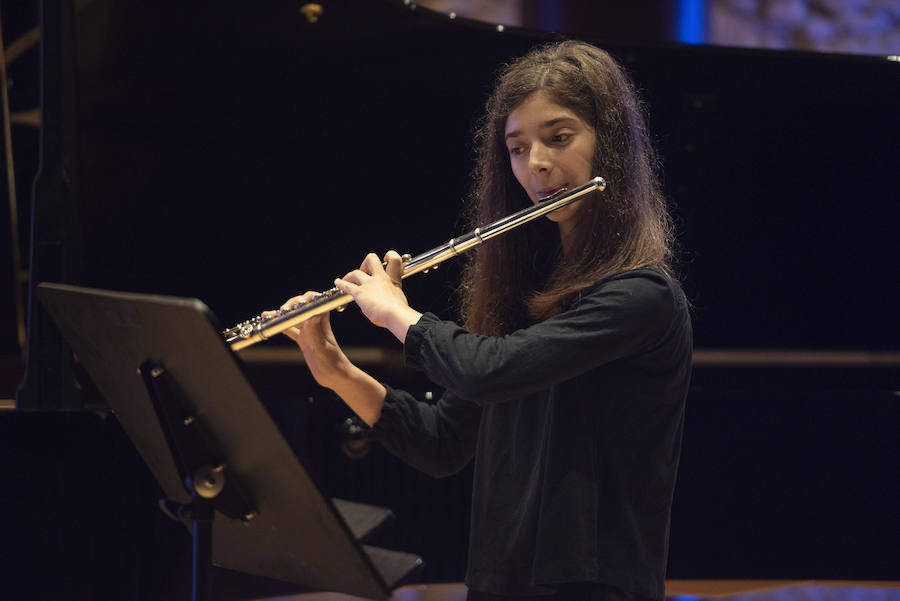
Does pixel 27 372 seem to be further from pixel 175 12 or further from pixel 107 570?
pixel 175 12

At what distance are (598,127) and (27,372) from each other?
1252 millimetres

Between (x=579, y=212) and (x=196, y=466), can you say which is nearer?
(x=196, y=466)

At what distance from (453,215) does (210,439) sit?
244cm

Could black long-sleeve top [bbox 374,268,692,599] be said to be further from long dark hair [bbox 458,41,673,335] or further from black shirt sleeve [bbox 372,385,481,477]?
black shirt sleeve [bbox 372,385,481,477]

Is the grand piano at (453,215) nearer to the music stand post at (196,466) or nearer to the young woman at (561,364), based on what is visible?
the young woman at (561,364)

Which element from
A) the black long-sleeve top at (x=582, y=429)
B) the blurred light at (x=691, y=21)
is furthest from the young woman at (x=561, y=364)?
the blurred light at (x=691, y=21)

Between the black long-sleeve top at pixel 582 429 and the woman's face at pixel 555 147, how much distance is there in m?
0.20

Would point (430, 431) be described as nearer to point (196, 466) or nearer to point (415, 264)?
point (415, 264)

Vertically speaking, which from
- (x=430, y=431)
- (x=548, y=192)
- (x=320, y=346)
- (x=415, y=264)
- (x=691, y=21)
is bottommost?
(x=430, y=431)

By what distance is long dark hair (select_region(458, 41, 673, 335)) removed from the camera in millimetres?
1458

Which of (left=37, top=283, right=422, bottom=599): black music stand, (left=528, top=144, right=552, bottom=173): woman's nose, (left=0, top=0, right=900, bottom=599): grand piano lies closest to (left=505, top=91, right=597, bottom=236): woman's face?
(left=528, top=144, right=552, bottom=173): woman's nose

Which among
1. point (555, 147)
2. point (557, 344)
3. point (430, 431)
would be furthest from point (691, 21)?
point (557, 344)

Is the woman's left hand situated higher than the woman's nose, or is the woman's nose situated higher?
the woman's nose

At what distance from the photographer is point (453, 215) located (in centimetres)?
344
